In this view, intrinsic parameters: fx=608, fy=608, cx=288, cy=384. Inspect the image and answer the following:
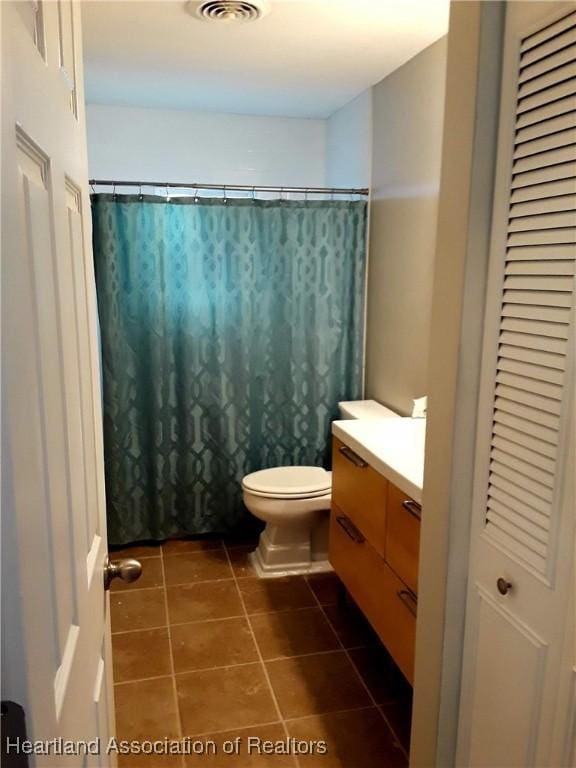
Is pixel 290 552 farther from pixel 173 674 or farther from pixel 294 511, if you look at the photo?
pixel 173 674

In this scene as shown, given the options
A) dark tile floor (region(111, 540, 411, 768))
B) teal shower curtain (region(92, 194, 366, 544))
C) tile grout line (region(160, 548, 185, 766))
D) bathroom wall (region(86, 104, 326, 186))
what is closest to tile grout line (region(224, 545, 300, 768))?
dark tile floor (region(111, 540, 411, 768))

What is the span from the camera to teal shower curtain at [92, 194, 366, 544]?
9.89ft

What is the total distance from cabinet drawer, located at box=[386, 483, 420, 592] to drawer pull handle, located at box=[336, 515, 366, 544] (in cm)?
26

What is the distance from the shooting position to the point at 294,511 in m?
2.90

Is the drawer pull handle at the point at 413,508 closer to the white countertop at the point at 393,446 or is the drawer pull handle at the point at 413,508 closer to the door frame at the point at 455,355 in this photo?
the white countertop at the point at 393,446

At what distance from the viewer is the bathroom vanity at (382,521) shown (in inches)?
74.9

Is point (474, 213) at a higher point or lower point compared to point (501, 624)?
higher

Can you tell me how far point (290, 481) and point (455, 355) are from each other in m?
1.90

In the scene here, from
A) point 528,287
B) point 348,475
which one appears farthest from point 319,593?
point 528,287

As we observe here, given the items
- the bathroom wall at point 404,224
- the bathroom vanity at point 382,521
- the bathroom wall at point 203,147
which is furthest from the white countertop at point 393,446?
the bathroom wall at point 203,147

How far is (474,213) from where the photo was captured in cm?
121

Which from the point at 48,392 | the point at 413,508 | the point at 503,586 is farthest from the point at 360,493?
the point at 48,392

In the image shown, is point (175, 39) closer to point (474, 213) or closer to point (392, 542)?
point (474, 213)

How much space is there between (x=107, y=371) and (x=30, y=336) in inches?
96.4
